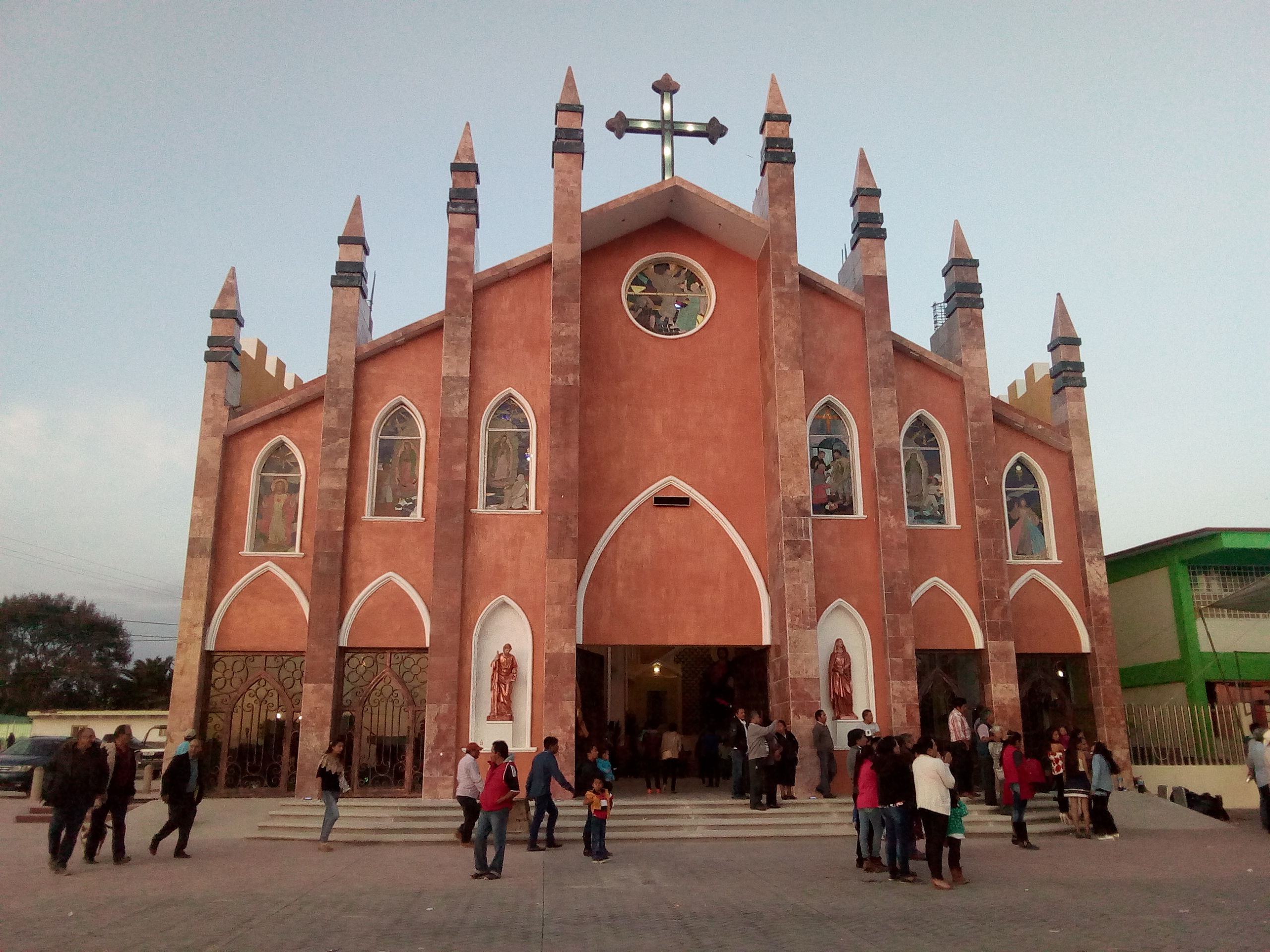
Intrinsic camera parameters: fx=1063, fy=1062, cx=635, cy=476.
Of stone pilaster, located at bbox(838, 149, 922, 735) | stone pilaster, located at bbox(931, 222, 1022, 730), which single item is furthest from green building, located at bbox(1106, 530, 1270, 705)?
stone pilaster, located at bbox(838, 149, 922, 735)

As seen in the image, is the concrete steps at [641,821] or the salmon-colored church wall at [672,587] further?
the salmon-colored church wall at [672,587]

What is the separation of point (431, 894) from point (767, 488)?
39.5 ft

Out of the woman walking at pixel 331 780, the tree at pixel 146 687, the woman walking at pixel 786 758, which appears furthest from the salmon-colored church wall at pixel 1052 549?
the tree at pixel 146 687

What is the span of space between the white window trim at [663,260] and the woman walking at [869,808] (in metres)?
11.5

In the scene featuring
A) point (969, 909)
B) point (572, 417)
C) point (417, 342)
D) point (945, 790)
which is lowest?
point (969, 909)

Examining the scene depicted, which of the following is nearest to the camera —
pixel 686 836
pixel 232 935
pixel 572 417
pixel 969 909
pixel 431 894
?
pixel 232 935

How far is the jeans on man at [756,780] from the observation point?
16672 millimetres

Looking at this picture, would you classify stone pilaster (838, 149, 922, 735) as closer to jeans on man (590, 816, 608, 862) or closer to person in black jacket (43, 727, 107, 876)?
jeans on man (590, 816, 608, 862)

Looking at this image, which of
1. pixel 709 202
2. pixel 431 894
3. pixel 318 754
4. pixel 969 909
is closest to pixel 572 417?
pixel 709 202

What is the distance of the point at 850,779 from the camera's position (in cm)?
1867

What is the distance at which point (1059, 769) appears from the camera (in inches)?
602

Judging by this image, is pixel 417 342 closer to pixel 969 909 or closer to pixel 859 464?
pixel 859 464

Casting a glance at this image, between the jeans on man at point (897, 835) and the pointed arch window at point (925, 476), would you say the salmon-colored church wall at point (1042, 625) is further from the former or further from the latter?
the jeans on man at point (897, 835)

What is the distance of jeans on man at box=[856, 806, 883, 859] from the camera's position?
11312mm
